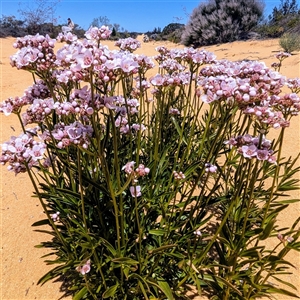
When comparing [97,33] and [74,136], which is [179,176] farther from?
[97,33]

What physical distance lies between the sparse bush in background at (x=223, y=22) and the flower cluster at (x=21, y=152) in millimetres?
19180

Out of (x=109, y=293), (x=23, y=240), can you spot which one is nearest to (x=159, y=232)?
(x=109, y=293)

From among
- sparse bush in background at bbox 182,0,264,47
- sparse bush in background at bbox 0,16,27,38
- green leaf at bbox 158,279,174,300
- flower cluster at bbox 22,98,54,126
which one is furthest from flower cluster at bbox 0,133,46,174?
sparse bush in background at bbox 0,16,27,38

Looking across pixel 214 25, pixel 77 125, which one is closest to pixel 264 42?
pixel 214 25

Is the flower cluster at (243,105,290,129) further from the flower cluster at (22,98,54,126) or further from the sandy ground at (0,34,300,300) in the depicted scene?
the flower cluster at (22,98,54,126)

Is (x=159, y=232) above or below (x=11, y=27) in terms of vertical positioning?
below

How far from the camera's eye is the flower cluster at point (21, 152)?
5.38ft

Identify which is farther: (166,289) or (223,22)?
(223,22)

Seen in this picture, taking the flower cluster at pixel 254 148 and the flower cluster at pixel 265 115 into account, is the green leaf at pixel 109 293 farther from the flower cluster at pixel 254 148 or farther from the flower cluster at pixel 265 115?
the flower cluster at pixel 265 115

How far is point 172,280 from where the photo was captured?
7.86 ft

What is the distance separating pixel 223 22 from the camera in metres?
18.9

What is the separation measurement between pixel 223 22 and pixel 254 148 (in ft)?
64.2

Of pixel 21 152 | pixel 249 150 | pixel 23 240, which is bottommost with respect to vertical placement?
pixel 23 240

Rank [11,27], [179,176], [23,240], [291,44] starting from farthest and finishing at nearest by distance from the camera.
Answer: [11,27] → [291,44] → [23,240] → [179,176]
